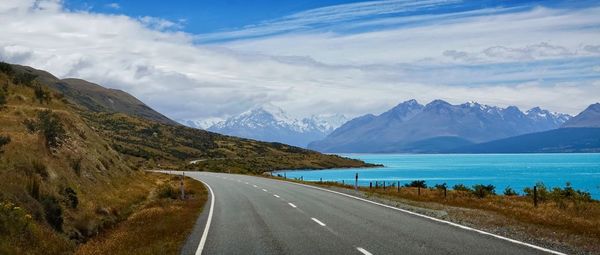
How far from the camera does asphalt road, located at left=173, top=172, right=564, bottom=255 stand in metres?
12.6

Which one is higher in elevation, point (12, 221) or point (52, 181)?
point (52, 181)

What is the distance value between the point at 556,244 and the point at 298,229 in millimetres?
7024

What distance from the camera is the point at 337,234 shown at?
599 inches

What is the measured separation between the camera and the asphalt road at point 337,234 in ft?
41.5

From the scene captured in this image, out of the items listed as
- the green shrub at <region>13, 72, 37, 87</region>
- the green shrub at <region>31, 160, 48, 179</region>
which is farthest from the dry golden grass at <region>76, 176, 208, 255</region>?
the green shrub at <region>13, 72, 37, 87</region>

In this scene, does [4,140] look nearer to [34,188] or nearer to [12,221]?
[34,188]

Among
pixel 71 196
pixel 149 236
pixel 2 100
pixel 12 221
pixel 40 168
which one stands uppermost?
pixel 2 100

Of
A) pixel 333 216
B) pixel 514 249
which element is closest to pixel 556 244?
pixel 514 249

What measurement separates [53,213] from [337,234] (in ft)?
31.4

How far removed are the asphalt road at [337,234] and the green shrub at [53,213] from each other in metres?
4.45

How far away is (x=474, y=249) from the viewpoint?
12.3 meters

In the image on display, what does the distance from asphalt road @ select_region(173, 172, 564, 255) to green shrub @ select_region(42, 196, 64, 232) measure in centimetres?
445

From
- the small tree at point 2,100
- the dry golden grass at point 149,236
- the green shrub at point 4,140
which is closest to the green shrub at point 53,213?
the dry golden grass at point 149,236

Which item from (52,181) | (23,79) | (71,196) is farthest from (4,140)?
(23,79)
